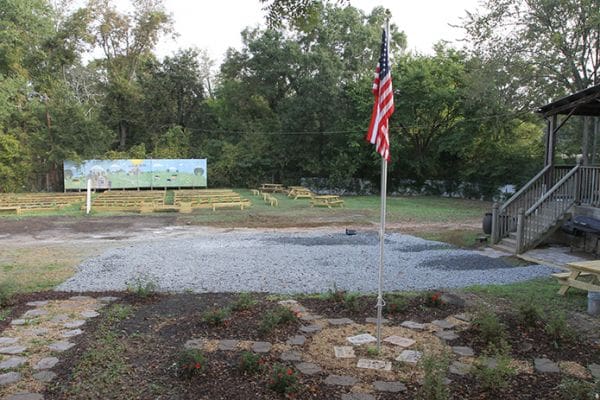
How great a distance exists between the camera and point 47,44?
3512cm

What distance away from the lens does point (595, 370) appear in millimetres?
4125

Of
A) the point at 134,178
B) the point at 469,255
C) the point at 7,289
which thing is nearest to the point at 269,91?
the point at 134,178

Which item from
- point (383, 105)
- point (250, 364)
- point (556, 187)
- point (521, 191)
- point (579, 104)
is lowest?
point (250, 364)

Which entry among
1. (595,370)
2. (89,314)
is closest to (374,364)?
(595,370)

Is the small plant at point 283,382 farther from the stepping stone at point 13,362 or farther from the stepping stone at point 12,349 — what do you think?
the stepping stone at point 12,349

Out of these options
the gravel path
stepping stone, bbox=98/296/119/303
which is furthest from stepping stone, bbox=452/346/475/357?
stepping stone, bbox=98/296/119/303

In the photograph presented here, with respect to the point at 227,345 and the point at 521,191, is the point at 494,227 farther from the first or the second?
the point at 227,345

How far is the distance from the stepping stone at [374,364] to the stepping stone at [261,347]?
90cm

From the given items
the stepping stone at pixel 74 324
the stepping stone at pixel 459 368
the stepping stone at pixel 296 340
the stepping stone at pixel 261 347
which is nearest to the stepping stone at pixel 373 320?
the stepping stone at pixel 296 340

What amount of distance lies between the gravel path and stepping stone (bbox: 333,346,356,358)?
250 cm

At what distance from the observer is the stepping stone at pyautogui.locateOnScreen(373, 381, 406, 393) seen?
3727 millimetres

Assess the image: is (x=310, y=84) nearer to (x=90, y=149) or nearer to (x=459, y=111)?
(x=459, y=111)

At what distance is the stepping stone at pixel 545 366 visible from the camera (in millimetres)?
4117

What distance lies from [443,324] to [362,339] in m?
1.12
